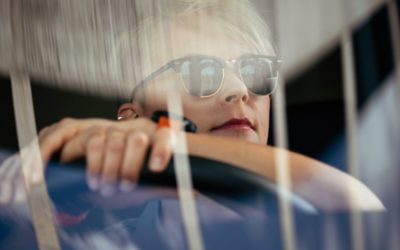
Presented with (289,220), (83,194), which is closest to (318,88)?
(289,220)

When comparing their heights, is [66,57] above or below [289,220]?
above

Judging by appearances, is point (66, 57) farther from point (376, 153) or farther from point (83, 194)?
point (376, 153)

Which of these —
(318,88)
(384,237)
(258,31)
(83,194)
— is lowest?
(384,237)

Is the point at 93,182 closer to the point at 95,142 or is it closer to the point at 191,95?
the point at 95,142

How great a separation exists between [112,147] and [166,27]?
8.9 inches

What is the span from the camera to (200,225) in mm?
1142

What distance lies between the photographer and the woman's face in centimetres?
118

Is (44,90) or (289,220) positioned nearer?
(289,220)

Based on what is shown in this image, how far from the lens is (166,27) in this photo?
119 centimetres

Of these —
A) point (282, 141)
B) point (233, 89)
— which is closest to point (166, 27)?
point (233, 89)

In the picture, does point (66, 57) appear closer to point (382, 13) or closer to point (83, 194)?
point (83, 194)

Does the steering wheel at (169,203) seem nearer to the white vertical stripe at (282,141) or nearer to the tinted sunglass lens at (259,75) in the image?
the white vertical stripe at (282,141)

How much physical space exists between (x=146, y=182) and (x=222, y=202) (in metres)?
0.13

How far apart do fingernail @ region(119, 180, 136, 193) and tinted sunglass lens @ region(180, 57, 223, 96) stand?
18 centimetres
